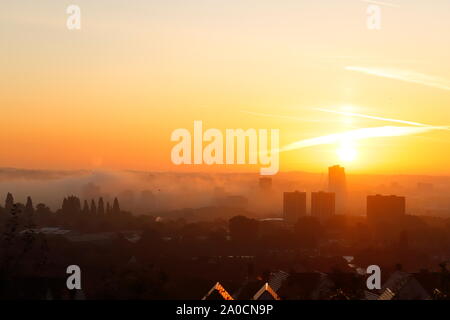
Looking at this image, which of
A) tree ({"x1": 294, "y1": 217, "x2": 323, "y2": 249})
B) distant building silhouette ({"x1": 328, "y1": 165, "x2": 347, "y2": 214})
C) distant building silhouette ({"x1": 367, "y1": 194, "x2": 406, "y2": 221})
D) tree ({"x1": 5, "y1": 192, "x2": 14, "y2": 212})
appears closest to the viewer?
tree ({"x1": 5, "y1": 192, "x2": 14, "y2": 212})

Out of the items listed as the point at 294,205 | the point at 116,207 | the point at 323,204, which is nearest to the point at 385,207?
the point at 323,204

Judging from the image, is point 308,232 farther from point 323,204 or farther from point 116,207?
point 116,207

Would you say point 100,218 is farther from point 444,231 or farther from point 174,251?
point 444,231

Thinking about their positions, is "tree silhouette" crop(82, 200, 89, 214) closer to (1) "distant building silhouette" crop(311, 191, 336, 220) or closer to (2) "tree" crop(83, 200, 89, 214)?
(2) "tree" crop(83, 200, 89, 214)

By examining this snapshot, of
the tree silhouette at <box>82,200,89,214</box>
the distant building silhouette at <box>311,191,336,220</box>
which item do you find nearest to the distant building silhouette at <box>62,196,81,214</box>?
the tree silhouette at <box>82,200,89,214</box>

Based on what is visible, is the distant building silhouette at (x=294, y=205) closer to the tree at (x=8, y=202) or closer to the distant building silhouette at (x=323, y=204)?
the distant building silhouette at (x=323, y=204)
